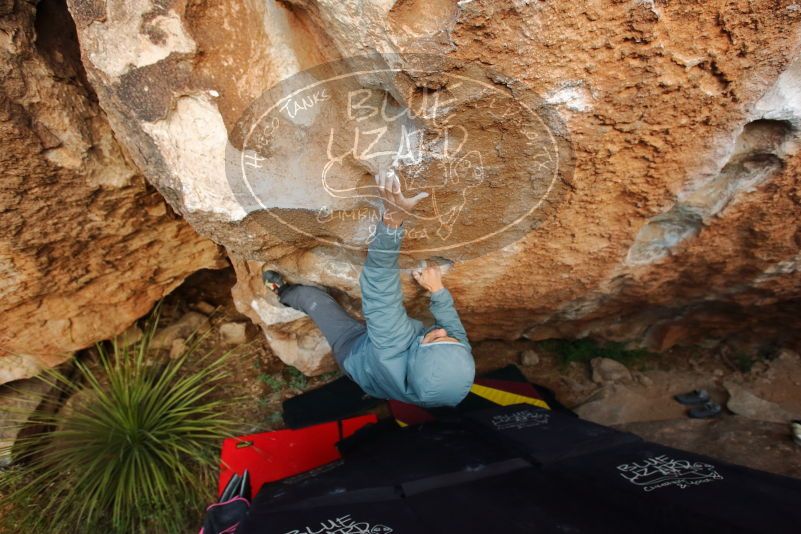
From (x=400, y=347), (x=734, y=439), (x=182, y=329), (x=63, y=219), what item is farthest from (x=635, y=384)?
(x=63, y=219)

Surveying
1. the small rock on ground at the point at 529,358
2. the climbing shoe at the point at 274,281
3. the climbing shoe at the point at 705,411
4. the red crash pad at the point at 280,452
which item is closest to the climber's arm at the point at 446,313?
the climbing shoe at the point at 274,281

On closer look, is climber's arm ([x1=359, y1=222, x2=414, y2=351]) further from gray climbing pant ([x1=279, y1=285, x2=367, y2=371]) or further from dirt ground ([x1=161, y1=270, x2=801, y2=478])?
dirt ground ([x1=161, y1=270, x2=801, y2=478])

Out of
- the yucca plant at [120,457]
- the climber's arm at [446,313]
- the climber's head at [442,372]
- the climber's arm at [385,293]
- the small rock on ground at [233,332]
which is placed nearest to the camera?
the climber's head at [442,372]

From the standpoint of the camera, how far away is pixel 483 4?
1142 mm

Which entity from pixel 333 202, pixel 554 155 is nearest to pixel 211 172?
pixel 333 202

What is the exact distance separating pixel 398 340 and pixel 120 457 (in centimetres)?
181

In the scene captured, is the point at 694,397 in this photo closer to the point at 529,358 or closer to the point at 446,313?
the point at 529,358

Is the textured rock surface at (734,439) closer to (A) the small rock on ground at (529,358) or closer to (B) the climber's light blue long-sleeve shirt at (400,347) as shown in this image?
(A) the small rock on ground at (529,358)

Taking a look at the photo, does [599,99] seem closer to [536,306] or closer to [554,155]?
[554,155]

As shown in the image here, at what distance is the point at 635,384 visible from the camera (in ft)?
10.8

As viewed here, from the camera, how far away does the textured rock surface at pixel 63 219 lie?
165cm

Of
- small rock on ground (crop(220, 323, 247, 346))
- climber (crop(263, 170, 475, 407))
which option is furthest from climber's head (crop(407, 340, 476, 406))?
small rock on ground (crop(220, 323, 247, 346))

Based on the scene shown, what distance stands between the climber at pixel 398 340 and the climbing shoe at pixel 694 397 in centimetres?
221

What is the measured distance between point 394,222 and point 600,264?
40.1 inches
